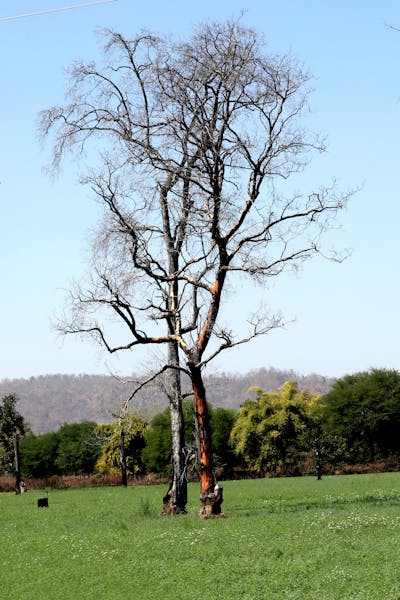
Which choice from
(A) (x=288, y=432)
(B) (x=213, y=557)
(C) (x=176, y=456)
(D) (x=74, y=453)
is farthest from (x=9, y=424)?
(B) (x=213, y=557)

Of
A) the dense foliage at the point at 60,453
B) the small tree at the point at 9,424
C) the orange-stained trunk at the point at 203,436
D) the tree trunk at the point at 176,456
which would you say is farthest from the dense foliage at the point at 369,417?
the orange-stained trunk at the point at 203,436

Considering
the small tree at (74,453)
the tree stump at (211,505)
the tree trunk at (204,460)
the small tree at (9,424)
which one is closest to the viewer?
the tree stump at (211,505)

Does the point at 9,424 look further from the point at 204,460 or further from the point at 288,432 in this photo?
the point at 204,460

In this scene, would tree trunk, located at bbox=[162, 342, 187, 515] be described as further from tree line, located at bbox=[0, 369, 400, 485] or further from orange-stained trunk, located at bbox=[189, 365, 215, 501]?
tree line, located at bbox=[0, 369, 400, 485]

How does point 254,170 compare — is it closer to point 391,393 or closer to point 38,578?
point 38,578

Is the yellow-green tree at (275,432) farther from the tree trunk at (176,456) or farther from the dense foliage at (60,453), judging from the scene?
the tree trunk at (176,456)

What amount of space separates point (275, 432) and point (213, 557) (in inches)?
1472

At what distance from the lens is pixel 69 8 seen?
17.2 meters

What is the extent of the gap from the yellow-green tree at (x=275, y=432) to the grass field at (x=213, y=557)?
93.8ft

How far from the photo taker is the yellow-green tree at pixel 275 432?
54.2 metres

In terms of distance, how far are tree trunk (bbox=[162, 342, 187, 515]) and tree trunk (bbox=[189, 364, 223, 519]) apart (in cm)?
163

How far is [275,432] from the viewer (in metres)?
53.6

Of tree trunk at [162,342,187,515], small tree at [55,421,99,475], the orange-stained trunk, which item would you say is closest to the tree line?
small tree at [55,421,99,475]

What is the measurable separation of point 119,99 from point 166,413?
33.8 metres
